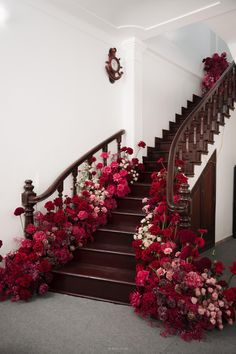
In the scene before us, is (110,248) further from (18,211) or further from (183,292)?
(183,292)

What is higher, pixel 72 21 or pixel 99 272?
pixel 72 21

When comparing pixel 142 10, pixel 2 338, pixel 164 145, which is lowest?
pixel 2 338

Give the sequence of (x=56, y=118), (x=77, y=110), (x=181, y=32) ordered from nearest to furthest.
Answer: (x=56, y=118) < (x=77, y=110) < (x=181, y=32)

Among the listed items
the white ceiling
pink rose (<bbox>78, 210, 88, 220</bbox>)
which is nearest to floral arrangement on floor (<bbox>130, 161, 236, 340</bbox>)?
pink rose (<bbox>78, 210, 88, 220</bbox>)

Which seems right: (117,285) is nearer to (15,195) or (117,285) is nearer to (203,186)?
(15,195)

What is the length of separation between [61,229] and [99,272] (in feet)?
1.99

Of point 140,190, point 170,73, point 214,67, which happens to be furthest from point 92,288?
point 214,67

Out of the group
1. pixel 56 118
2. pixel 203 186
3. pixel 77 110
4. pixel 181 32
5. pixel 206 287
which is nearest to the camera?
pixel 206 287

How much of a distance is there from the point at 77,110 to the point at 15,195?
145 centimetres

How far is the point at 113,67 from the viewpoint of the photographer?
184 inches

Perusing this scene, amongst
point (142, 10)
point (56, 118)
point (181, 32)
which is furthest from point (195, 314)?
point (181, 32)

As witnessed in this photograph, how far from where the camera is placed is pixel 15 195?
10.9ft

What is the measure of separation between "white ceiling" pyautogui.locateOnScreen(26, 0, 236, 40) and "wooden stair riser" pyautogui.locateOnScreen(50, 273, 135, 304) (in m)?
3.04

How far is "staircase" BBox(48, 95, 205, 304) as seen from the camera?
2.94 meters
